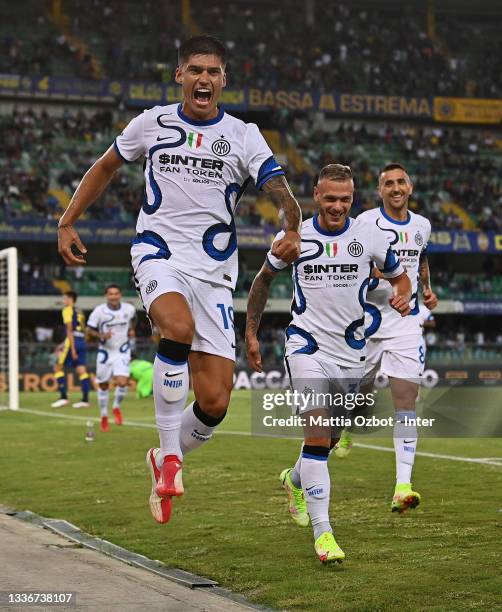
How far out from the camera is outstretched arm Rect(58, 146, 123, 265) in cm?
637

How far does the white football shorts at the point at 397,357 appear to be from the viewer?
32.8 ft

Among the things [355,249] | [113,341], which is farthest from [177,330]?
[113,341]

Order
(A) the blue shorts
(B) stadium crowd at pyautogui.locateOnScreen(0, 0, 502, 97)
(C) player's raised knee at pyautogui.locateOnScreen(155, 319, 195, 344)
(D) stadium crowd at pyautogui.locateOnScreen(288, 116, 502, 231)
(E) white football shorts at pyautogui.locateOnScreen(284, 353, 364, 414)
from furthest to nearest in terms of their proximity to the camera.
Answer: (B) stadium crowd at pyautogui.locateOnScreen(0, 0, 502, 97)
(D) stadium crowd at pyautogui.locateOnScreen(288, 116, 502, 231)
(A) the blue shorts
(E) white football shorts at pyautogui.locateOnScreen(284, 353, 364, 414)
(C) player's raised knee at pyautogui.locateOnScreen(155, 319, 195, 344)

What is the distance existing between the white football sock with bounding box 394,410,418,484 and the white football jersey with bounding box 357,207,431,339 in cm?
86

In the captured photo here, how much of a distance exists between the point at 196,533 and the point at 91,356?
24.4m

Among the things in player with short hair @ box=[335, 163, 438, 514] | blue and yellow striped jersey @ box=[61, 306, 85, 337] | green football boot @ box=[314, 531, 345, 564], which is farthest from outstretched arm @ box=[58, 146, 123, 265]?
blue and yellow striped jersey @ box=[61, 306, 85, 337]

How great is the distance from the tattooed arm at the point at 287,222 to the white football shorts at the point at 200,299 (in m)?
0.52

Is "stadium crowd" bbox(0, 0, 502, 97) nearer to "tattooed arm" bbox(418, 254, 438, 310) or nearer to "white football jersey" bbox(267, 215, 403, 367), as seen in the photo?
"tattooed arm" bbox(418, 254, 438, 310)

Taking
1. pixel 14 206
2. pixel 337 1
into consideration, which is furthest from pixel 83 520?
pixel 337 1

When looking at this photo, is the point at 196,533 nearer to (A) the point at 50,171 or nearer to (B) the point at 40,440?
(B) the point at 40,440

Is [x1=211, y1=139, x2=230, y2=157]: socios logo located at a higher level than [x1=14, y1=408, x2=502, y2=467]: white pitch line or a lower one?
higher

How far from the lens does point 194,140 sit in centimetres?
653

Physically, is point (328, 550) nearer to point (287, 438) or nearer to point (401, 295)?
point (401, 295)

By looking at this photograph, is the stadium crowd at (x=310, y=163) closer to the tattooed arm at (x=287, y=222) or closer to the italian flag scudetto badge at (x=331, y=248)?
the italian flag scudetto badge at (x=331, y=248)
